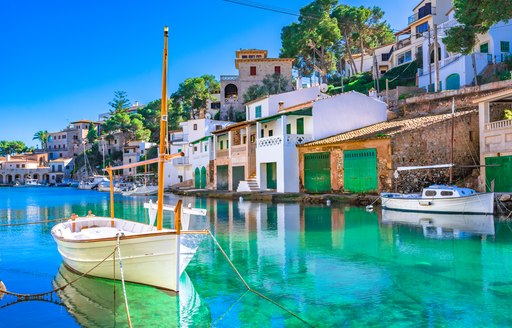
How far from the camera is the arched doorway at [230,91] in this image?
63.4 meters

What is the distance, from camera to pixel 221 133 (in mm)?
44094

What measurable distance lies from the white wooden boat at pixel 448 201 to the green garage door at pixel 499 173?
157cm

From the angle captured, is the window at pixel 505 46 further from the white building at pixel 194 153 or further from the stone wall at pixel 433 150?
the white building at pixel 194 153

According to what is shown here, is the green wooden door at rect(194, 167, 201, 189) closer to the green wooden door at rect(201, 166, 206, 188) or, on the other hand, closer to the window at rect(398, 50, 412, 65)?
the green wooden door at rect(201, 166, 206, 188)

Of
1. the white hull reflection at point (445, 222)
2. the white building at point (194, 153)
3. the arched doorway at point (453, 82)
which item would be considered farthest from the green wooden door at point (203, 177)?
the white hull reflection at point (445, 222)

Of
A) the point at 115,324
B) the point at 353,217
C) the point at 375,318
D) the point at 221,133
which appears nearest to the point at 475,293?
the point at 375,318

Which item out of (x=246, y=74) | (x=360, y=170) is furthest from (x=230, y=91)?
(x=360, y=170)

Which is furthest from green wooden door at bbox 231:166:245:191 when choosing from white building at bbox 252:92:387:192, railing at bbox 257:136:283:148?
railing at bbox 257:136:283:148

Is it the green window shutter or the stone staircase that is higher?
the green window shutter

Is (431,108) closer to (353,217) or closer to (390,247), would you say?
(353,217)

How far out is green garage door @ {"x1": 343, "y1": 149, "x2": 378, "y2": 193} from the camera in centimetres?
2756

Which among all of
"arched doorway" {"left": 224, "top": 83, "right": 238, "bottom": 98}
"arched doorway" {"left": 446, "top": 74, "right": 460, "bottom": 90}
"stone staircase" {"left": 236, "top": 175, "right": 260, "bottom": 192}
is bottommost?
"stone staircase" {"left": 236, "top": 175, "right": 260, "bottom": 192}

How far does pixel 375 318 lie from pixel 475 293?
2.66m

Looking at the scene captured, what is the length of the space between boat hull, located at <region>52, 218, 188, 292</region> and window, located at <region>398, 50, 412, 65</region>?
49.3m
